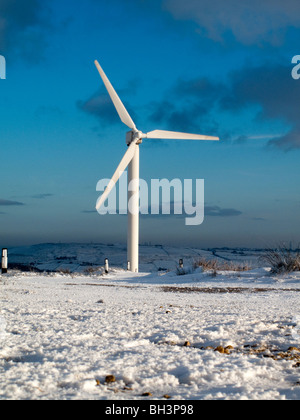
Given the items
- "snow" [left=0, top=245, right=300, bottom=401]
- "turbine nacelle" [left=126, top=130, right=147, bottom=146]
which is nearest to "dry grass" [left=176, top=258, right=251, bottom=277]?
"snow" [left=0, top=245, right=300, bottom=401]

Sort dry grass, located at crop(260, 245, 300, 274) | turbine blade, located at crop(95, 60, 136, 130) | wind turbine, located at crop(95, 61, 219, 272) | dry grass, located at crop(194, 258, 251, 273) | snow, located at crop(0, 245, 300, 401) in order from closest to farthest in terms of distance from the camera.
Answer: snow, located at crop(0, 245, 300, 401) → dry grass, located at crop(260, 245, 300, 274) → dry grass, located at crop(194, 258, 251, 273) → turbine blade, located at crop(95, 60, 136, 130) → wind turbine, located at crop(95, 61, 219, 272)

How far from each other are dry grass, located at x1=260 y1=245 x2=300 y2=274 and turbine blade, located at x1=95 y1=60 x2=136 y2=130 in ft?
44.9

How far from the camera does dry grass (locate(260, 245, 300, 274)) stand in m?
11.0

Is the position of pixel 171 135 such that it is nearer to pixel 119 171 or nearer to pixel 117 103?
pixel 117 103

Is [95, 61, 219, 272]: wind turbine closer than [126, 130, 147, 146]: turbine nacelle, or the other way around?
[95, 61, 219, 272]: wind turbine

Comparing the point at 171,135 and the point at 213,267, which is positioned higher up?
the point at 171,135

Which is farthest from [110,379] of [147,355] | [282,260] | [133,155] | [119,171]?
[133,155]

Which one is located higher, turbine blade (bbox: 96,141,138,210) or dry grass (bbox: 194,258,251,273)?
turbine blade (bbox: 96,141,138,210)

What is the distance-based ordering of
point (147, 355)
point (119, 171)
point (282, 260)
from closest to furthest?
point (147, 355)
point (282, 260)
point (119, 171)

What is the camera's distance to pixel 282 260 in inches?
446

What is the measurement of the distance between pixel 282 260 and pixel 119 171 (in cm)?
1143

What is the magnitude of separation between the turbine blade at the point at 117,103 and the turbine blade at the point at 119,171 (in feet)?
4.84

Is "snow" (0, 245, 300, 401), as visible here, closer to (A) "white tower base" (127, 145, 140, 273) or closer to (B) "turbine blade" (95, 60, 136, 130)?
(A) "white tower base" (127, 145, 140, 273)

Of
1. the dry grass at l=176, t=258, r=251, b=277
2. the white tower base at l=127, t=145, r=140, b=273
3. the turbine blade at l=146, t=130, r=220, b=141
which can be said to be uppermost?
the turbine blade at l=146, t=130, r=220, b=141
